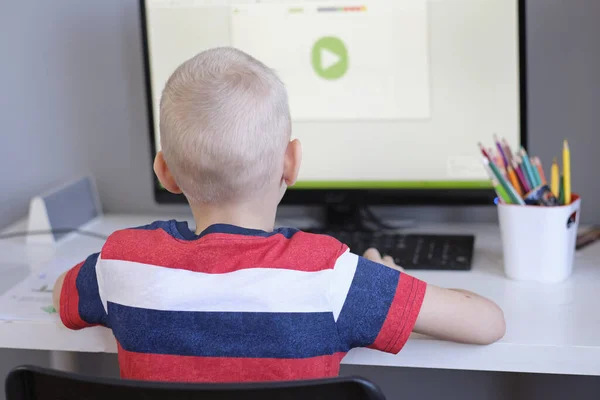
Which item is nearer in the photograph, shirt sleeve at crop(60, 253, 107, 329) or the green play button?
shirt sleeve at crop(60, 253, 107, 329)

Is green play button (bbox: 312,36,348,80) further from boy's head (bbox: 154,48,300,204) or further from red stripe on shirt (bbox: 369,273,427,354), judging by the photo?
red stripe on shirt (bbox: 369,273,427,354)

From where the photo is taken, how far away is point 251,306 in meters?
0.72

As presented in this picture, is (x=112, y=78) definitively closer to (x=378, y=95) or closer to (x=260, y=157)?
(x=378, y=95)

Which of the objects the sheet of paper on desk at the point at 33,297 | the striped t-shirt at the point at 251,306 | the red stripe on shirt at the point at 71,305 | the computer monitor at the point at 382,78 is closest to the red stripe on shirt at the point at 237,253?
the striped t-shirt at the point at 251,306

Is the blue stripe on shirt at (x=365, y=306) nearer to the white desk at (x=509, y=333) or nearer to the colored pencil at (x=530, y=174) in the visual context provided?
the white desk at (x=509, y=333)

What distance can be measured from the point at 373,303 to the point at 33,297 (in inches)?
18.7

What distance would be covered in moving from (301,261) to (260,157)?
4.3 inches

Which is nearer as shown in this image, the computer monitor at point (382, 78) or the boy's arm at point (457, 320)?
the boy's arm at point (457, 320)

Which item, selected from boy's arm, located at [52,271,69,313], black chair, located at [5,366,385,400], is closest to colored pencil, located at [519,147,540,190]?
black chair, located at [5,366,385,400]

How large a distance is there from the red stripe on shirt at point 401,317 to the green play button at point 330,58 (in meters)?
0.49

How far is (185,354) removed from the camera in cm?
74

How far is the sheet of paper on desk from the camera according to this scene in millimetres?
936

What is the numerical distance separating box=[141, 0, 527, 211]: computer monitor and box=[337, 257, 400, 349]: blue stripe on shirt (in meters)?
0.46

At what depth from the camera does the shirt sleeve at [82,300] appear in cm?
83
